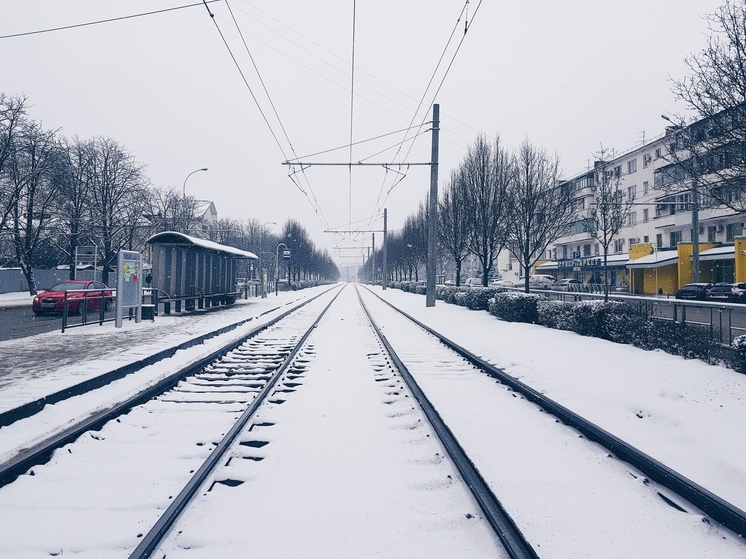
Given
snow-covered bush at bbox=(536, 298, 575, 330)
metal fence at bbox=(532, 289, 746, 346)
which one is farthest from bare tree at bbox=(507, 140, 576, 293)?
metal fence at bbox=(532, 289, 746, 346)

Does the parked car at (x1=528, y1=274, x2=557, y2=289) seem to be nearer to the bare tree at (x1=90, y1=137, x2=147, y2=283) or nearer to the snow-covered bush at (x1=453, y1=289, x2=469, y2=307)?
the snow-covered bush at (x1=453, y1=289, x2=469, y2=307)

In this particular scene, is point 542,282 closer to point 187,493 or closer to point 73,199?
point 73,199

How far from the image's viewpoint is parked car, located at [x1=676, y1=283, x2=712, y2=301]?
30.2 metres

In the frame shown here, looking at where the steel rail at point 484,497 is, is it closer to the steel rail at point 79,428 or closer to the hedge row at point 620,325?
the steel rail at point 79,428

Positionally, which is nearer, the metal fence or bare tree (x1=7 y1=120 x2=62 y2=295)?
the metal fence

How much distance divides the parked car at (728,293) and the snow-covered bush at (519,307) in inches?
758

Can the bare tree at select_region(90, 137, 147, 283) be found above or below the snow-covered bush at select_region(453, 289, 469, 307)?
above

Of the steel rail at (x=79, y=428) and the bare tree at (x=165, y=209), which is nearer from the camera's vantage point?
the steel rail at (x=79, y=428)

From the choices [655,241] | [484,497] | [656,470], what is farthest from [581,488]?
[655,241]

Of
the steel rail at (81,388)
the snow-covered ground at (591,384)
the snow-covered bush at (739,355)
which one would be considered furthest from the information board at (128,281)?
the snow-covered bush at (739,355)

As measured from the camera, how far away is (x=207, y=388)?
7.17 meters

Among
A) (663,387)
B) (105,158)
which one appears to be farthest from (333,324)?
(105,158)

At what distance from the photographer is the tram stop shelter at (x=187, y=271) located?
775 inches

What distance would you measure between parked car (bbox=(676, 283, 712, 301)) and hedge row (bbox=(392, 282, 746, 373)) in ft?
65.9
